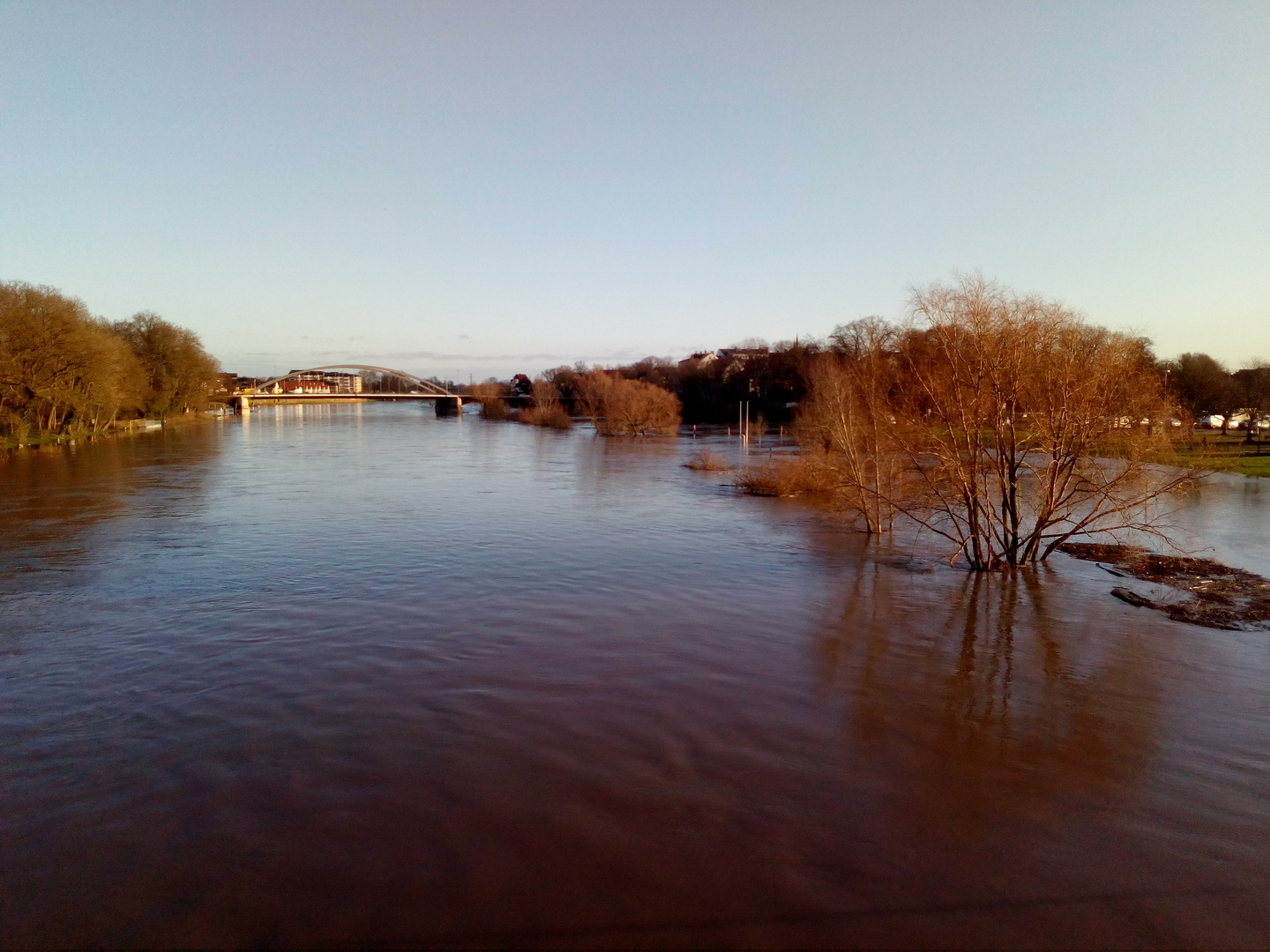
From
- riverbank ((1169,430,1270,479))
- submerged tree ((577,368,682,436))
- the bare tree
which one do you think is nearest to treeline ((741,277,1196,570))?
the bare tree

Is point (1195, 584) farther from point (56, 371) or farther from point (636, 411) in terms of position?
point (636, 411)

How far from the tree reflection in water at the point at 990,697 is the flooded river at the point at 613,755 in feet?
0.18

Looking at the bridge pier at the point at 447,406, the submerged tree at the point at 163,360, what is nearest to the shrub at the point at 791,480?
the submerged tree at the point at 163,360

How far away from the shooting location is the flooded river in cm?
529

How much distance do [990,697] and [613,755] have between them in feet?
15.5

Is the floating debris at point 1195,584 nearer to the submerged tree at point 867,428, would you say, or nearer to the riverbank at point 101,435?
the submerged tree at point 867,428

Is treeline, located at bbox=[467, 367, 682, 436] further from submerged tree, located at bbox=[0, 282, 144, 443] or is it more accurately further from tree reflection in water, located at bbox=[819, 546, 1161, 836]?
tree reflection in water, located at bbox=[819, 546, 1161, 836]

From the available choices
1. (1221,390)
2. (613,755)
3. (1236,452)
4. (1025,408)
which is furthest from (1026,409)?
(1221,390)

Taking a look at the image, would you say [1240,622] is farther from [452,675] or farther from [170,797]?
[170,797]

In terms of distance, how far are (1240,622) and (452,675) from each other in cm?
1194

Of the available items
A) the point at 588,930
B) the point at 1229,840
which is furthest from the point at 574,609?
the point at 1229,840

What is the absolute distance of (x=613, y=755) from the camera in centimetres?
749

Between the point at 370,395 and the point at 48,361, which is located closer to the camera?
the point at 48,361

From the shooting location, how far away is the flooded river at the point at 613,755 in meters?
5.29
